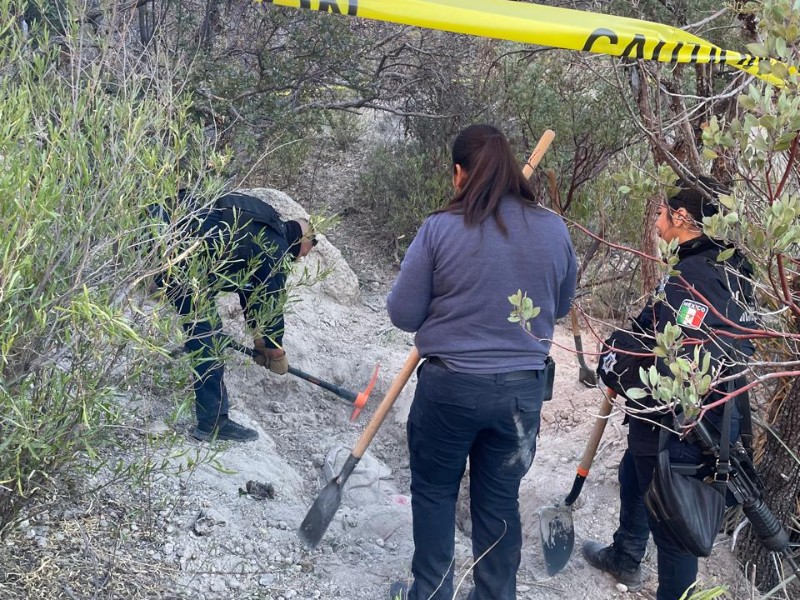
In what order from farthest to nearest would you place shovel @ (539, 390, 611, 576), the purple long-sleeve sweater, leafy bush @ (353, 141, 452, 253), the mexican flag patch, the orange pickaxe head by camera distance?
A: leafy bush @ (353, 141, 452, 253) → the orange pickaxe head → shovel @ (539, 390, 611, 576) → the purple long-sleeve sweater → the mexican flag patch

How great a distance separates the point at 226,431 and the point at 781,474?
266cm

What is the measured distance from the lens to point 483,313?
8.96 feet

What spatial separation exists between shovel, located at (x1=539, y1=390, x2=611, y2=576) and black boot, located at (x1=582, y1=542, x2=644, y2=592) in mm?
118

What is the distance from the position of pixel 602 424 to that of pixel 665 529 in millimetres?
741

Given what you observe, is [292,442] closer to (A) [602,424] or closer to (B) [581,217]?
Answer: (A) [602,424]

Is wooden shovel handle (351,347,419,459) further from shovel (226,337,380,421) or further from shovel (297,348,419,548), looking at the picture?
shovel (226,337,380,421)

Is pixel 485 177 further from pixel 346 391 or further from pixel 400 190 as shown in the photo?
pixel 400 190

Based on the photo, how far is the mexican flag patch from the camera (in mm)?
2578

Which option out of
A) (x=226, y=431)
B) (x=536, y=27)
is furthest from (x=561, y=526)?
(x=536, y=27)

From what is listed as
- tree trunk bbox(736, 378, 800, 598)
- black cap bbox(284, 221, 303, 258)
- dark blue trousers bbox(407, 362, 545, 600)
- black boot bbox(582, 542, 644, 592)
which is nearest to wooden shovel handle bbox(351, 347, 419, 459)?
dark blue trousers bbox(407, 362, 545, 600)

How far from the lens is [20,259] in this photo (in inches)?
79.1

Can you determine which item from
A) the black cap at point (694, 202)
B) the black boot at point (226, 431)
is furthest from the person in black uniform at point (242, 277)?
the black cap at point (694, 202)

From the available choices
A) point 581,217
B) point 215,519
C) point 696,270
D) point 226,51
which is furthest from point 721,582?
point 226,51

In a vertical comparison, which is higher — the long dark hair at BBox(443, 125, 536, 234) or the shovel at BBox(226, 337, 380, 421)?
the long dark hair at BBox(443, 125, 536, 234)
